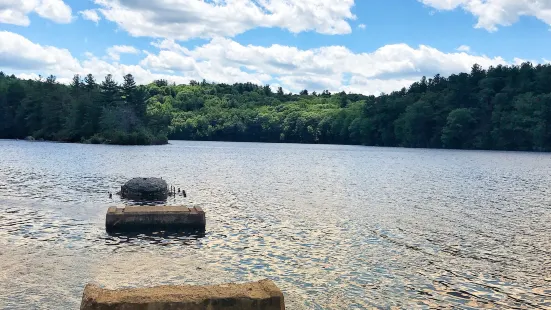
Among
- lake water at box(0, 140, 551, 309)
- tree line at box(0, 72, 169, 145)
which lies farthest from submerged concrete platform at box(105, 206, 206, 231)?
tree line at box(0, 72, 169, 145)

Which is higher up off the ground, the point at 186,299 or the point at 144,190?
the point at 186,299

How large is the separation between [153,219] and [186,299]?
56.8 ft

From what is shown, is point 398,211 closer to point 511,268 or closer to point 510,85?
point 511,268

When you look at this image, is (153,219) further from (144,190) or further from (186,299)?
(186,299)

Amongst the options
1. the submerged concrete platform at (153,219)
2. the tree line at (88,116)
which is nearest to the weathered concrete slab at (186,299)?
the submerged concrete platform at (153,219)

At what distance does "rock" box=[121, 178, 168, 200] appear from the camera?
43.4 metres

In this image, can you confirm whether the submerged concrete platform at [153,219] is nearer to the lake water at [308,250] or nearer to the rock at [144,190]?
the lake water at [308,250]

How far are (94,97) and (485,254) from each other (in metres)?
167

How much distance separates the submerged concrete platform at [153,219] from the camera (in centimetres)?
2820

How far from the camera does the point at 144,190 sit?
43.5m

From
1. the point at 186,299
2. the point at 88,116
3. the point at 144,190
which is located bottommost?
the point at 144,190

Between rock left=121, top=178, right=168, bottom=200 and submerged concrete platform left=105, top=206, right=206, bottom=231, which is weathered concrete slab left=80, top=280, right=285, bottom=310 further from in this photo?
rock left=121, top=178, right=168, bottom=200

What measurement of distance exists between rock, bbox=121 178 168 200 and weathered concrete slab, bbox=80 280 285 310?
103ft

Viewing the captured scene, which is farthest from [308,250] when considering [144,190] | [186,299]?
[144,190]
